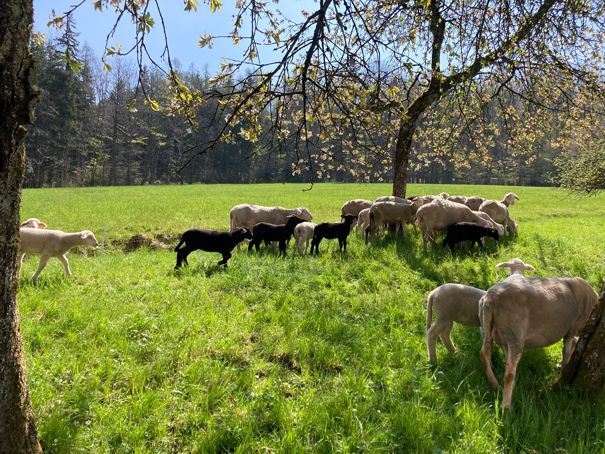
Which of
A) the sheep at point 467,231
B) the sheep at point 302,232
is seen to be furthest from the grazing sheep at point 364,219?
the sheep at point 467,231

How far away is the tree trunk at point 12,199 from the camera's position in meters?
2.04

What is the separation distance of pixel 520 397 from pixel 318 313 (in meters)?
2.77

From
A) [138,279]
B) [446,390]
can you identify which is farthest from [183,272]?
[446,390]

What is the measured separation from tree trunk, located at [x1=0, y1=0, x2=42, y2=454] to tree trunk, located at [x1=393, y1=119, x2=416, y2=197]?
10.2 meters

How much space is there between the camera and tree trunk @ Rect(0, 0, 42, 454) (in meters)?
2.04

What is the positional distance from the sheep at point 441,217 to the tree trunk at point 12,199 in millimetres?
9057

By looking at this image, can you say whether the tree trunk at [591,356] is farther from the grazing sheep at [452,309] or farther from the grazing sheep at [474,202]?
the grazing sheep at [474,202]

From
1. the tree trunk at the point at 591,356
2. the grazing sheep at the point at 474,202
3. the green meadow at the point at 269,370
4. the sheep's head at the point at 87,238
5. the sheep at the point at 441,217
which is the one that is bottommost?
the green meadow at the point at 269,370

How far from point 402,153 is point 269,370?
9.43 m

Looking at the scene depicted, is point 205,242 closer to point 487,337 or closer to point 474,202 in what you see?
point 487,337

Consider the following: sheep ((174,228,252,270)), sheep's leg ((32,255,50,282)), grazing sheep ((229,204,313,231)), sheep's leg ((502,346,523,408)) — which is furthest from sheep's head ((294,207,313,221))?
sheep's leg ((502,346,523,408))

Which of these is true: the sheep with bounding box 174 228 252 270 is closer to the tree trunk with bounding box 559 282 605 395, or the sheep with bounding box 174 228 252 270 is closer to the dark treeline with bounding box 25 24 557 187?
the tree trunk with bounding box 559 282 605 395

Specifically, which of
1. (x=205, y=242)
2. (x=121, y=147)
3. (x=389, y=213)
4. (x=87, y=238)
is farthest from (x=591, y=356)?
(x=121, y=147)

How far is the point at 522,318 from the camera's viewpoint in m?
3.65
